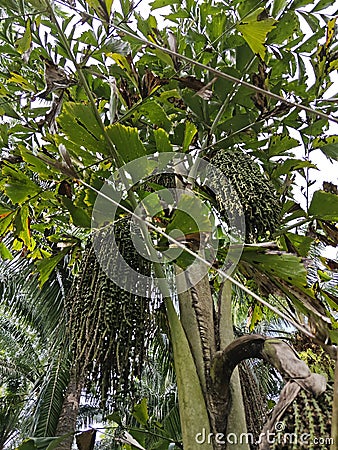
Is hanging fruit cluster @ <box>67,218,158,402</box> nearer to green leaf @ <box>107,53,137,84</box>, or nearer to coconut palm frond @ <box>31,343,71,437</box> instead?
green leaf @ <box>107,53,137,84</box>

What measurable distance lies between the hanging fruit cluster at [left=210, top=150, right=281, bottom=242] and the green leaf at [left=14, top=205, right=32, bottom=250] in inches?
22.1

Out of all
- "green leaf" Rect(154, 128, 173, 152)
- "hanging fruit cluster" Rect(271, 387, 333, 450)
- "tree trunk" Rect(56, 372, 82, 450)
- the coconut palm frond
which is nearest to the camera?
"hanging fruit cluster" Rect(271, 387, 333, 450)

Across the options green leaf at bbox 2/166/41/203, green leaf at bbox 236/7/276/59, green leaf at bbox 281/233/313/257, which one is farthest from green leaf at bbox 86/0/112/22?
green leaf at bbox 281/233/313/257

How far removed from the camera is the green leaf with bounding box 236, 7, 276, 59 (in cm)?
96

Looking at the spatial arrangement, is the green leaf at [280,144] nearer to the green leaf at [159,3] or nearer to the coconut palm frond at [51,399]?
the green leaf at [159,3]

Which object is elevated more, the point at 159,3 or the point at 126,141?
the point at 159,3

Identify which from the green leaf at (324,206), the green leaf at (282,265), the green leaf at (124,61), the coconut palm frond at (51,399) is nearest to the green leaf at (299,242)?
the green leaf at (324,206)

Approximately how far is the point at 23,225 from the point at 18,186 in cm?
14

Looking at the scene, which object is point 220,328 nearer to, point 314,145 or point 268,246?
point 268,246

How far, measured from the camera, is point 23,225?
4.37 ft

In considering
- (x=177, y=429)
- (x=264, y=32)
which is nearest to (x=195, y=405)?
(x=264, y=32)

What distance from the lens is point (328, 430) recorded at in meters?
0.58

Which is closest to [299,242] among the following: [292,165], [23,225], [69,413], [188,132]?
[292,165]

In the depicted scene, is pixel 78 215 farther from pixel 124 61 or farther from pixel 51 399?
pixel 51 399
